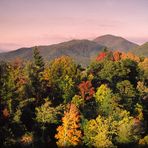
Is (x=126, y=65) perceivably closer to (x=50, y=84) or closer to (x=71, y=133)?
(x=50, y=84)

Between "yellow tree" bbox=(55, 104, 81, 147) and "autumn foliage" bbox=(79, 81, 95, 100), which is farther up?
"autumn foliage" bbox=(79, 81, 95, 100)

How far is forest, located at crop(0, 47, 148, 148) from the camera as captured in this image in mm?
65250

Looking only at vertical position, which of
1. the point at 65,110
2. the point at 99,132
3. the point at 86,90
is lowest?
the point at 99,132

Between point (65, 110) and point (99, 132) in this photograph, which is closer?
point (99, 132)

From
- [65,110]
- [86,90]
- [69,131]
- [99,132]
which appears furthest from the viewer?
[86,90]

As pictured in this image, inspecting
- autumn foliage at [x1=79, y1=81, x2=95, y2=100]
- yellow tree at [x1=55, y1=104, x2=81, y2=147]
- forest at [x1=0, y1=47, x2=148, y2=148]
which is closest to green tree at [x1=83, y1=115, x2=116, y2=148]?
forest at [x1=0, y1=47, x2=148, y2=148]

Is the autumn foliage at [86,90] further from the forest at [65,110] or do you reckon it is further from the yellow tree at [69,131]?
the yellow tree at [69,131]

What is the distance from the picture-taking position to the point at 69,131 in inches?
2628

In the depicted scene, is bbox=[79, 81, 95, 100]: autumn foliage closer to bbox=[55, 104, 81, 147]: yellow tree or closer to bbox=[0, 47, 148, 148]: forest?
bbox=[0, 47, 148, 148]: forest

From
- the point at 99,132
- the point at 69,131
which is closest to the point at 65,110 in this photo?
the point at 69,131

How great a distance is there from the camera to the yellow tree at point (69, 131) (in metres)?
65.8

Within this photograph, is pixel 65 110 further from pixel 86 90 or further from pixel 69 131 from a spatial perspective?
pixel 86 90

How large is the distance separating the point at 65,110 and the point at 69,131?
595 cm

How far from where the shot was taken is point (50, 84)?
7888 centimetres
